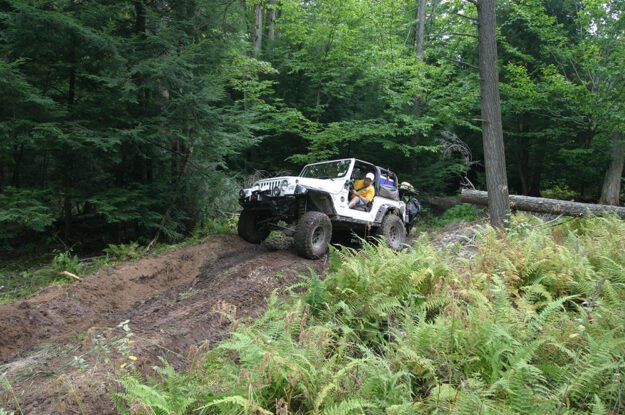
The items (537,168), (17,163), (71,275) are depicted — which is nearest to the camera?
(71,275)

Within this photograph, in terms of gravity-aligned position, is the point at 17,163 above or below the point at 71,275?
above

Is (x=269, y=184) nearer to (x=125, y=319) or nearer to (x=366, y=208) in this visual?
(x=366, y=208)

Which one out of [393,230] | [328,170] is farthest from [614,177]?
[328,170]

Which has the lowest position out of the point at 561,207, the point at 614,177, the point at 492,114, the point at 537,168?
the point at 561,207

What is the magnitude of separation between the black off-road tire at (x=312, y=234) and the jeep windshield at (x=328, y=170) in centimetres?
162

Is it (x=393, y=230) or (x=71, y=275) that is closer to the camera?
(x=71, y=275)

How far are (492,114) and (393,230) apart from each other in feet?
11.2

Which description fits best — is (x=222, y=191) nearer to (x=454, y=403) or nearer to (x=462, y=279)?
(x=462, y=279)

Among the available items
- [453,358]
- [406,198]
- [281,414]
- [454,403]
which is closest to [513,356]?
[453,358]

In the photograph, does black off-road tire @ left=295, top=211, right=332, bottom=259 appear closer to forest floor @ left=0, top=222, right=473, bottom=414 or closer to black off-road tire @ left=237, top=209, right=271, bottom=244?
forest floor @ left=0, top=222, right=473, bottom=414

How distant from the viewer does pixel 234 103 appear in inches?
464

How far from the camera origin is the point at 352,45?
15398 millimetres

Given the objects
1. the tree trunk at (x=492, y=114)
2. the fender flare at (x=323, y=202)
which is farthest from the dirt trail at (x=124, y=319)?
the tree trunk at (x=492, y=114)

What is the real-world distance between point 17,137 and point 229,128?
4.00 m
